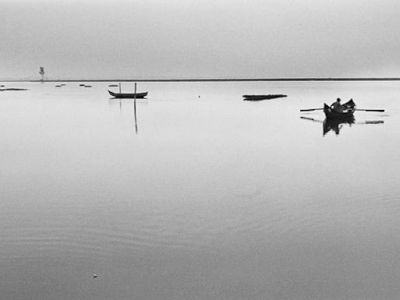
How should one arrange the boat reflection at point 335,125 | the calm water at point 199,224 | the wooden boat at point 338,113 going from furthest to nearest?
the wooden boat at point 338,113 < the boat reflection at point 335,125 < the calm water at point 199,224

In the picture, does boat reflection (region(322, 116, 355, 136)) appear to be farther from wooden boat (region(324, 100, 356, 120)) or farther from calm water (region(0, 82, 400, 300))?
calm water (region(0, 82, 400, 300))

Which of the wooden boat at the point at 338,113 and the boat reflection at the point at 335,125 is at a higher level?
the wooden boat at the point at 338,113

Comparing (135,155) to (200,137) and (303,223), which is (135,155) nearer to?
(200,137)

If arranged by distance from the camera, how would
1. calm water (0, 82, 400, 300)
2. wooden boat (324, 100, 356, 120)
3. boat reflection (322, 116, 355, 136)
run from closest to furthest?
calm water (0, 82, 400, 300), boat reflection (322, 116, 355, 136), wooden boat (324, 100, 356, 120)

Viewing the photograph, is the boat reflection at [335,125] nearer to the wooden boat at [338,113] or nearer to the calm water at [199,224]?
the wooden boat at [338,113]

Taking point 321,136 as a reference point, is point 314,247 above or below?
below

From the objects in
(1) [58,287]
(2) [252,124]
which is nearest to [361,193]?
(1) [58,287]

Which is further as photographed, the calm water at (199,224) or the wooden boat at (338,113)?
the wooden boat at (338,113)

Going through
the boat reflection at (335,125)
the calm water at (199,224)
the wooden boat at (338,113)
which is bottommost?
the calm water at (199,224)

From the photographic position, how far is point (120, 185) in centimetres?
1220

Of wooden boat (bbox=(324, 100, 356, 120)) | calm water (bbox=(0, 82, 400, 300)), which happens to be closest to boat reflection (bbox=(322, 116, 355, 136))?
wooden boat (bbox=(324, 100, 356, 120))

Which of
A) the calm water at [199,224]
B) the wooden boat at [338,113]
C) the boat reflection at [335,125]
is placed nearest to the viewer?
the calm water at [199,224]

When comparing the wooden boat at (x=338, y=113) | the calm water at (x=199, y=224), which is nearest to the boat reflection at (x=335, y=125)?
the wooden boat at (x=338, y=113)

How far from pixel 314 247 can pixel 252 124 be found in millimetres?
25621
